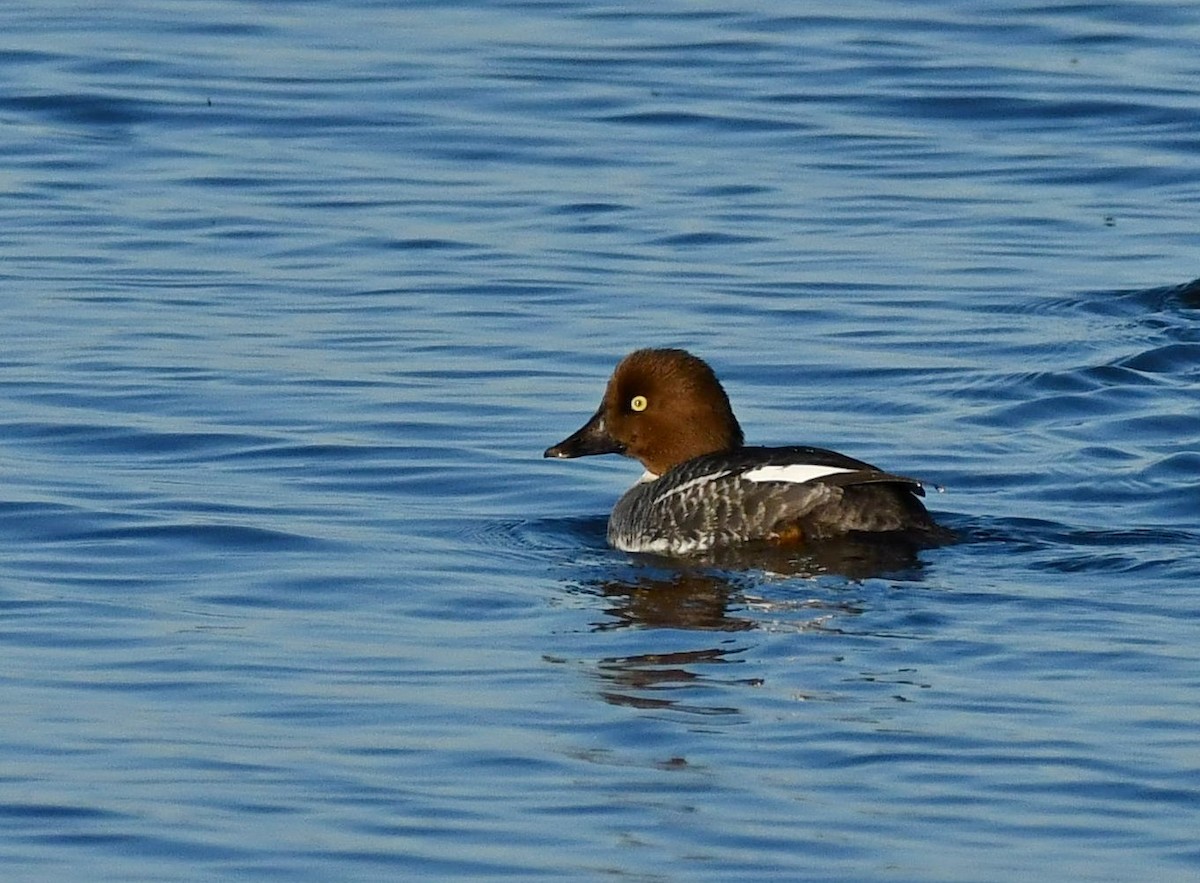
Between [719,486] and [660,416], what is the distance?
92 centimetres

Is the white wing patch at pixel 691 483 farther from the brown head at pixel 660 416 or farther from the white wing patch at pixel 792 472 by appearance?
the brown head at pixel 660 416

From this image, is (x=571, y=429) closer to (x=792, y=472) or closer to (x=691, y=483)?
(x=691, y=483)

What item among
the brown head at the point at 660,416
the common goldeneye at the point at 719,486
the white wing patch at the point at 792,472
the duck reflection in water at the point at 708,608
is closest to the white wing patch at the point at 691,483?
the common goldeneye at the point at 719,486

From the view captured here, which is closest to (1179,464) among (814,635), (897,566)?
(897,566)

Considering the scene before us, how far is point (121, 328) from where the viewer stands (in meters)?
14.5

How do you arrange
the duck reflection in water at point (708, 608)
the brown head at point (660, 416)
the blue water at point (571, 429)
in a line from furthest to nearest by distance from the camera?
the brown head at point (660, 416) < the duck reflection in water at point (708, 608) < the blue water at point (571, 429)

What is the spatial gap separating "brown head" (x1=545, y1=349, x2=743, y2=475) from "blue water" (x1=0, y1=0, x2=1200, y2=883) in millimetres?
366

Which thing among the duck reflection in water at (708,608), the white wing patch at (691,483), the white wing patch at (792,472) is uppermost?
the white wing patch at (792,472)

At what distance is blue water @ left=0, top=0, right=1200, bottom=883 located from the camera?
23.8ft

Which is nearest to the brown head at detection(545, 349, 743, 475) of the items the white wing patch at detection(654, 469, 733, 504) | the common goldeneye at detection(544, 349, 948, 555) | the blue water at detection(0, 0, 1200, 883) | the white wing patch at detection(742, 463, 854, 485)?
the common goldeneye at detection(544, 349, 948, 555)

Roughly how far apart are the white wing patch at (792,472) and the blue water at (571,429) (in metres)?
0.34

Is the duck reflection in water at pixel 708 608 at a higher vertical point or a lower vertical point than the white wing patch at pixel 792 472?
lower

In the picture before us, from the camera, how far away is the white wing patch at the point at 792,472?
404 inches

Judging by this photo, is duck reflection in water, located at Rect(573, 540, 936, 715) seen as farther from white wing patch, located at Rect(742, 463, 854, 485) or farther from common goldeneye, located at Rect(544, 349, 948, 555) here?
white wing patch, located at Rect(742, 463, 854, 485)
